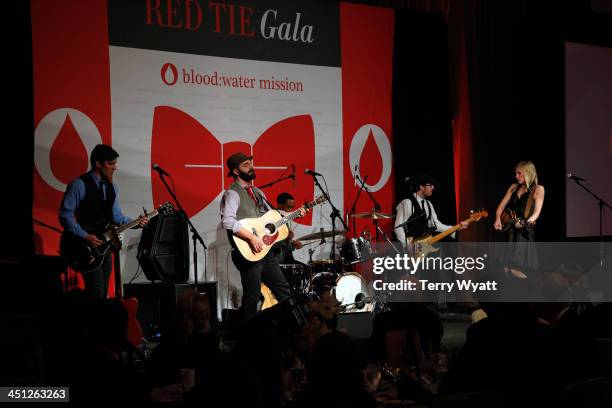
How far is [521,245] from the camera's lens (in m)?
8.82

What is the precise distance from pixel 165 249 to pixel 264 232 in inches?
43.2

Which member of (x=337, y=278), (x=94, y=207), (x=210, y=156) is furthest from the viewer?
(x=210, y=156)

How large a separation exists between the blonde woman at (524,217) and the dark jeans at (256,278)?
10.7 feet

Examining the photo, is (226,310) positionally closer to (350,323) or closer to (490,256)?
(350,323)

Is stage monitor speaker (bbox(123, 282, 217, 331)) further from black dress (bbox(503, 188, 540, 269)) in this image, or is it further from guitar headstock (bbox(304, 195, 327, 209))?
black dress (bbox(503, 188, 540, 269))

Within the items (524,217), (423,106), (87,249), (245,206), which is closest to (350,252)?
(245,206)

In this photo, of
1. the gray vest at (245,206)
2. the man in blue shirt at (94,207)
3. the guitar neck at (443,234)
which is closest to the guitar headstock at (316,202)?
the gray vest at (245,206)

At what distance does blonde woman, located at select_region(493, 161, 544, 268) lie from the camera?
8.75 meters

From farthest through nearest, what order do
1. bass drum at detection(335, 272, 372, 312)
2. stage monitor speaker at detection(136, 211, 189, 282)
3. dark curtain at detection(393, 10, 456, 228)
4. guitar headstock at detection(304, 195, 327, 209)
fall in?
dark curtain at detection(393, 10, 456, 228)
bass drum at detection(335, 272, 372, 312)
guitar headstock at detection(304, 195, 327, 209)
stage monitor speaker at detection(136, 211, 189, 282)

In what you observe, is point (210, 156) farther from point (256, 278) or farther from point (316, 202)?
point (256, 278)

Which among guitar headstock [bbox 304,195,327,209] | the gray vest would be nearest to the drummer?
guitar headstock [bbox 304,195,327,209]

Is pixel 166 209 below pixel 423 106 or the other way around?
below

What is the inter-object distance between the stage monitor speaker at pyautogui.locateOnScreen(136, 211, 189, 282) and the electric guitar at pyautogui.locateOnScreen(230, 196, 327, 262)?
745 millimetres

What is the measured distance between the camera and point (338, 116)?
9.66m
